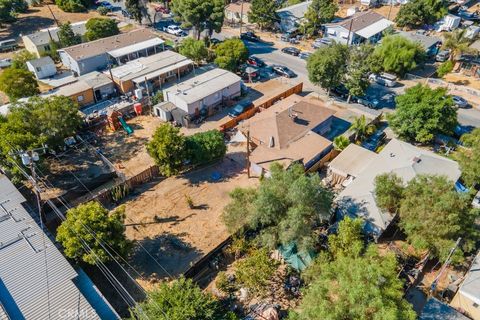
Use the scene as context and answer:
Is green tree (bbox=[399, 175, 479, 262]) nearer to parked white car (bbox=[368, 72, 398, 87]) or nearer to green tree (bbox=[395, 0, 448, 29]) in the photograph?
parked white car (bbox=[368, 72, 398, 87])

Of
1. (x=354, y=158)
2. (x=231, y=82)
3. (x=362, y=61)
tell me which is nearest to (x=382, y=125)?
(x=362, y=61)

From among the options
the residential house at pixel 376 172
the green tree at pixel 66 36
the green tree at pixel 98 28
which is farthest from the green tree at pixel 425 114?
the green tree at pixel 66 36

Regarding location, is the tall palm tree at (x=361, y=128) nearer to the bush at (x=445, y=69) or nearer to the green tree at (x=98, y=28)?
the bush at (x=445, y=69)

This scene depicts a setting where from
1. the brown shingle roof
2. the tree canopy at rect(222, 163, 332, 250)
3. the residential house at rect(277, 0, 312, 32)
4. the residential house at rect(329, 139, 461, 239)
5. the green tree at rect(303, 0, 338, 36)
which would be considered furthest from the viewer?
the residential house at rect(277, 0, 312, 32)

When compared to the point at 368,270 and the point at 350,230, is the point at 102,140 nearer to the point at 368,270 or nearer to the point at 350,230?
the point at 350,230

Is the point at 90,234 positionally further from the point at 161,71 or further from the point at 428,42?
the point at 428,42

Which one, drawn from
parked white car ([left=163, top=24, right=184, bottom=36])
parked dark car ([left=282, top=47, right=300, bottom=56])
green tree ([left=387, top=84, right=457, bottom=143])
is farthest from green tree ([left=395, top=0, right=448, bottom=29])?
parked white car ([left=163, top=24, right=184, bottom=36])

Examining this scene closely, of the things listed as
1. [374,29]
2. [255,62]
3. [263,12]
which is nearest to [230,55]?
[255,62]
